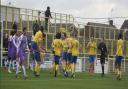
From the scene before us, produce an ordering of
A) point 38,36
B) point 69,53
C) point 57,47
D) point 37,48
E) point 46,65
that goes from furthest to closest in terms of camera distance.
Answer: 1. point 46,65
2. point 69,53
3. point 57,47
4. point 37,48
5. point 38,36

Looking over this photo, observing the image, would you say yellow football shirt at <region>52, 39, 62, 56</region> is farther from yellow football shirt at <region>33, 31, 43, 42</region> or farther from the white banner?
the white banner

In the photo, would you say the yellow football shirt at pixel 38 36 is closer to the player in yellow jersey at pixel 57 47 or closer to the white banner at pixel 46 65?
the player in yellow jersey at pixel 57 47

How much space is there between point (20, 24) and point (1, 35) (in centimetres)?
575

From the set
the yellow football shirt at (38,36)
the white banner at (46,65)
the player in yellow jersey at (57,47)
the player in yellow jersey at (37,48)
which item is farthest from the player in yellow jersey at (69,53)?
the white banner at (46,65)

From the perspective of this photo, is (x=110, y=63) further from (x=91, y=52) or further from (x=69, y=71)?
(x=69, y=71)

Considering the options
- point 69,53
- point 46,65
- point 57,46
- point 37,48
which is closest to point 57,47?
point 57,46

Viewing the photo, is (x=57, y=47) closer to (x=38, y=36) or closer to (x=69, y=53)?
(x=69, y=53)

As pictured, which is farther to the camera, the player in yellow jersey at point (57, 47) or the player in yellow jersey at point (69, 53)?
the player in yellow jersey at point (69, 53)

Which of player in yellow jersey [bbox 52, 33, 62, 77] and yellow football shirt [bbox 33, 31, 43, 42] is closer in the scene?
yellow football shirt [bbox 33, 31, 43, 42]

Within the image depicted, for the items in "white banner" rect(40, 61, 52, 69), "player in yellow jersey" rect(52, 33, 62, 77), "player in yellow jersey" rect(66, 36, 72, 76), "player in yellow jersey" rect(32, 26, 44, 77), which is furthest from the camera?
"white banner" rect(40, 61, 52, 69)

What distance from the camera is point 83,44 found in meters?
47.9

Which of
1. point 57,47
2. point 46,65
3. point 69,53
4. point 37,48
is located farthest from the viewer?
point 46,65

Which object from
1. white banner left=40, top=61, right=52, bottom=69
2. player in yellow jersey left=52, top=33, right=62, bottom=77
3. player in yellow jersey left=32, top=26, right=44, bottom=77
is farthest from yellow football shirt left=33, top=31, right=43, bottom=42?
white banner left=40, top=61, right=52, bottom=69

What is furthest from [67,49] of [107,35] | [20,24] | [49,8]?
[107,35]
